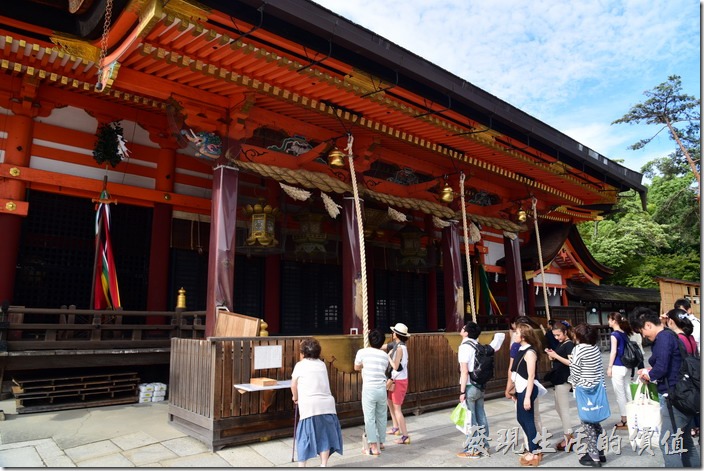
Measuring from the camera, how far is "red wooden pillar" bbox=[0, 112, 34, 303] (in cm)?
779

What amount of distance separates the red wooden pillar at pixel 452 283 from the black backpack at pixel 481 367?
20.3 ft

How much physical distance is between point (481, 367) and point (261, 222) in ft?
16.9

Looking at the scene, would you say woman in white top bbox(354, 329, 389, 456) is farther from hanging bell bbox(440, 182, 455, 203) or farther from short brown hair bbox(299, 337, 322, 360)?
hanging bell bbox(440, 182, 455, 203)

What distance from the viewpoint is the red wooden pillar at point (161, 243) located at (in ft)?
30.8

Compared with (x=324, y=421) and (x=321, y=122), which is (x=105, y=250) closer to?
(x=321, y=122)

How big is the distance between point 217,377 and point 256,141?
459 centimetres

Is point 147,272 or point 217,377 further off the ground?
point 147,272

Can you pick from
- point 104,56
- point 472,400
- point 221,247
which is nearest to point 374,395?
point 472,400

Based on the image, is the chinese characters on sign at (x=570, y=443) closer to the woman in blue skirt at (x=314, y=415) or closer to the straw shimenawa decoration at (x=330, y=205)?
the woman in blue skirt at (x=314, y=415)

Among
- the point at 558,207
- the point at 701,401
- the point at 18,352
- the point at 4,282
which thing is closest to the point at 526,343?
the point at 701,401

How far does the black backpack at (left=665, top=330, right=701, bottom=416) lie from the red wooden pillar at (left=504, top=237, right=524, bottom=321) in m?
8.66

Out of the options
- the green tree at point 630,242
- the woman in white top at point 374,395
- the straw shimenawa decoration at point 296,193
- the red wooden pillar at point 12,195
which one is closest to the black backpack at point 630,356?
the woman in white top at point 374,395

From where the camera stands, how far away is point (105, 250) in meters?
8.64

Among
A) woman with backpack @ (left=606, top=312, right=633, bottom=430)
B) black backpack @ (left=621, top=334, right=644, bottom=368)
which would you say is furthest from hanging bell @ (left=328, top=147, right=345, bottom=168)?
black backpack @ (left=621, top=334, right=644, bottom=368)
